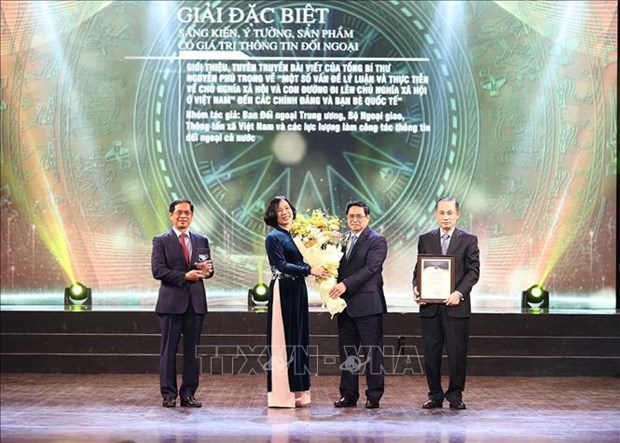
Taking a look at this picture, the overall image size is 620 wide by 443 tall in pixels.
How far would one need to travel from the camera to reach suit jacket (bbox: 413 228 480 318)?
6.53 meters

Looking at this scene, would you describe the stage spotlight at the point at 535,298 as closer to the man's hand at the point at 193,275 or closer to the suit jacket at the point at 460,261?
the suit jacket at the point at 460,261

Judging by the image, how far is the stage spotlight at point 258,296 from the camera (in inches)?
363

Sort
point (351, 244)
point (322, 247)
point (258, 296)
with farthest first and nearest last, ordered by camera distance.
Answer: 1. point (258, 296)
2. point (351, 244)
3. point (322, 247)

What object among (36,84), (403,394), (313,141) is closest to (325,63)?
(313,141)

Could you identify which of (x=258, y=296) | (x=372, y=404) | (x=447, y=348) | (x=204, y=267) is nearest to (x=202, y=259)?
(x=204, y=267)

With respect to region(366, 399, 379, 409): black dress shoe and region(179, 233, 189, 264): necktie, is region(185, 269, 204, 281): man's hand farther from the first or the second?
region(366, 399, 379, 409): black dress shoe

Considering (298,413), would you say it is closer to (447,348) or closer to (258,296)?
(447,348)

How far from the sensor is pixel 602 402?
22.6ft

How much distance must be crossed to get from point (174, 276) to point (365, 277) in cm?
121

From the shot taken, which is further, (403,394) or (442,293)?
(403,394)

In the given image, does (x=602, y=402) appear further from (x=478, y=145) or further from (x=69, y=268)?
(x=69, y=268)

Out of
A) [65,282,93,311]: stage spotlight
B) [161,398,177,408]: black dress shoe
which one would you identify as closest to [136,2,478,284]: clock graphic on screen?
[65,282,93,311]: stage spotlight

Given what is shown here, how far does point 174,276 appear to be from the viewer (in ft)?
21.4

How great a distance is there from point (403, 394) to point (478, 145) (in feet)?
9.93
